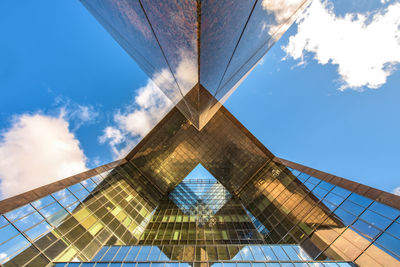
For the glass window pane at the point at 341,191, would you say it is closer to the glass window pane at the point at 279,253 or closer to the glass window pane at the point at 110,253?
the glass window pane at the point at 279,253

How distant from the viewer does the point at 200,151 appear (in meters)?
26.8

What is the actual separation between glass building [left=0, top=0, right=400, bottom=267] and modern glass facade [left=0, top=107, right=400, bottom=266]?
0.35 ft

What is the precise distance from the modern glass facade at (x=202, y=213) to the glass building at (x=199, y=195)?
0.11 meters

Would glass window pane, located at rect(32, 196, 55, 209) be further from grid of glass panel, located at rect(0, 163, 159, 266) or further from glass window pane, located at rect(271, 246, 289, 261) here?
glass window pane, located at rect(271, 246, 289, 261)

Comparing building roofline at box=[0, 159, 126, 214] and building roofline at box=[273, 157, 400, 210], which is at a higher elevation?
building roofline at box=[273, 157, 400, 210]

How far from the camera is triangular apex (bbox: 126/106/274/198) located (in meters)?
24.2

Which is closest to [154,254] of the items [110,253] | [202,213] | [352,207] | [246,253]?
[110,253]

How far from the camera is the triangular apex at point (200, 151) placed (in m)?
24.2

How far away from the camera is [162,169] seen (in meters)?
27.9

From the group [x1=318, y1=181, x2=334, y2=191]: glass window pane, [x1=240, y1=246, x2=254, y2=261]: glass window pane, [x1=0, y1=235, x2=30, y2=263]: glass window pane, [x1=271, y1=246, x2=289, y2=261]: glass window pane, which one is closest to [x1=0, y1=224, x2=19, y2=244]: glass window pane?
[x1=0, y1=235, x2=30, y2=263]: glass window pane

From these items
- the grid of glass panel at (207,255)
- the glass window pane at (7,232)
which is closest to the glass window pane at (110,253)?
the grid of glass panel at (207,255)

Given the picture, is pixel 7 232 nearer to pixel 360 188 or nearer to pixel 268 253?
pixel 268 253

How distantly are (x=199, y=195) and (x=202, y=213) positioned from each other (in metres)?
5.95

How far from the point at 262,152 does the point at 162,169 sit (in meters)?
16.8
